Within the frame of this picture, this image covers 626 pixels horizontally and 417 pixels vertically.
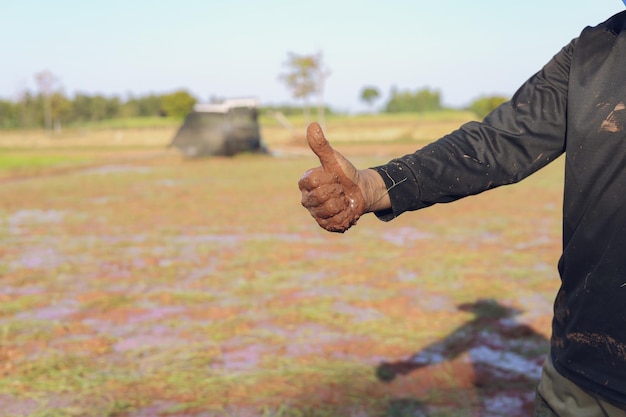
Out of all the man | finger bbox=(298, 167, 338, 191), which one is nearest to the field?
the man

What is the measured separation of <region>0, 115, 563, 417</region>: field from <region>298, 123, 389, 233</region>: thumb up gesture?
225 cm

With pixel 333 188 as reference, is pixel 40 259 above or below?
below

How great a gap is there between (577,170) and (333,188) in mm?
566

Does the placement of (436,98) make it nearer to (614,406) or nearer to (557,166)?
(557,166)

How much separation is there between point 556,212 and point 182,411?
28.3 feet

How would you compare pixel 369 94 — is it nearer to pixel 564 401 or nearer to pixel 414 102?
pixel 414 102

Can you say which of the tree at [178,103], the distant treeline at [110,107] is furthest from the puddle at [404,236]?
the tree at [178,103]

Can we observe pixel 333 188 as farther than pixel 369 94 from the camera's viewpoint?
No

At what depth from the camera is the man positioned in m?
1.55

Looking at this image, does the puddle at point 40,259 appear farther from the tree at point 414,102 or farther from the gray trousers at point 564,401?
the tree at point 414,102

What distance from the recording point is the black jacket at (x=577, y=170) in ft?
5.11

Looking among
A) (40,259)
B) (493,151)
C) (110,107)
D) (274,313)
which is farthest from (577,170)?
(110,107)

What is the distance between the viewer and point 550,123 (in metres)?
1.70

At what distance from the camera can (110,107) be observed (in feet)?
231
